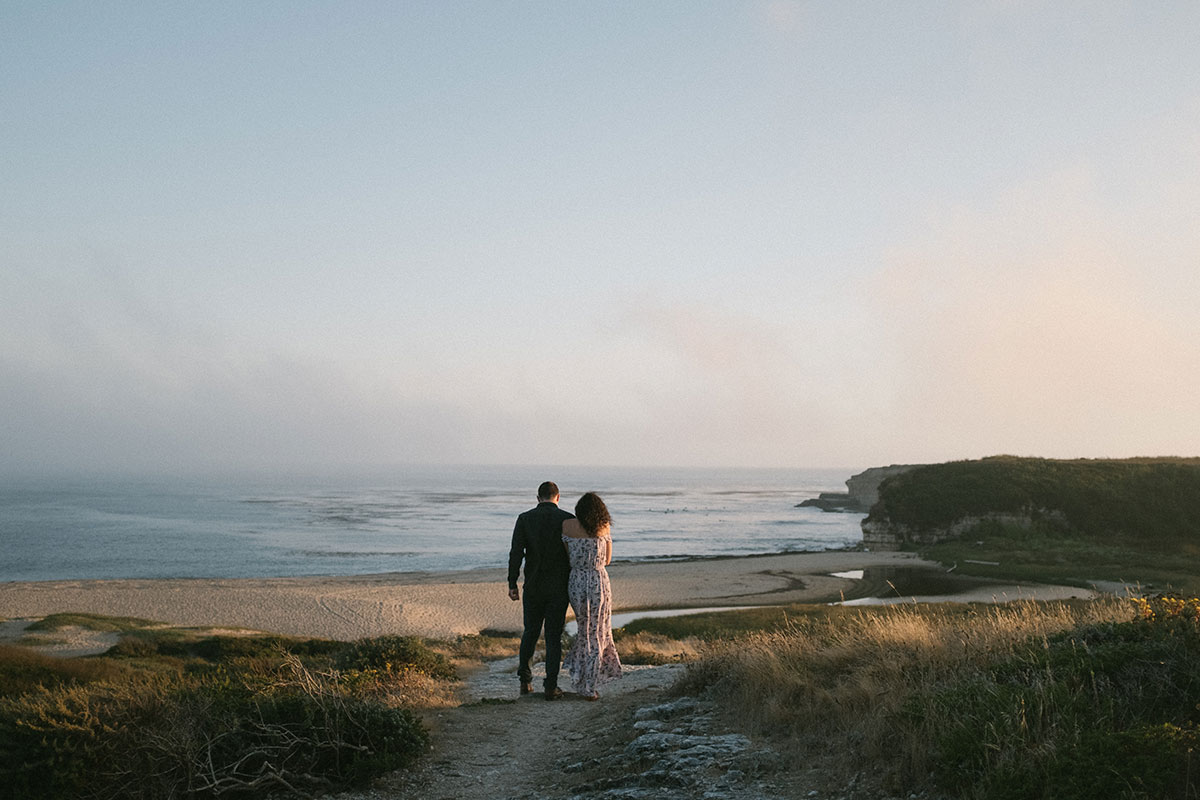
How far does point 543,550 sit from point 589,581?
65 cm

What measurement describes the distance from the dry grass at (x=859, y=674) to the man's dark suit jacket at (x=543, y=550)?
6.31 feet

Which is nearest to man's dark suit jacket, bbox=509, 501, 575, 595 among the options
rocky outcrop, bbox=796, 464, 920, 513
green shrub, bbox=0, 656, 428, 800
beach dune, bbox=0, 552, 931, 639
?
green shrub, bbox=0, 656, 428, 800

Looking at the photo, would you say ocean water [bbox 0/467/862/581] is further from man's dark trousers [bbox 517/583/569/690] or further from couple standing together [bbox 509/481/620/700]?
couple standing together [bbox 509/481/620/700]

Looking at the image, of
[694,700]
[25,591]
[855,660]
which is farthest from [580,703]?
[25,591]

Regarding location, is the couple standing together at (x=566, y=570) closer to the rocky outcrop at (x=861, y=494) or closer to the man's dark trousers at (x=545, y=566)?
the man's dark trousers at (x=545, y=566)

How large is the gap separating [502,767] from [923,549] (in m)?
55.9

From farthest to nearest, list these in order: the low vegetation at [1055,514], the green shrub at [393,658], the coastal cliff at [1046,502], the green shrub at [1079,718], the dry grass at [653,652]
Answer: the coastal cliff at [1046,502] < the low vegetation at [1055,514] < the dry grass at [653,652] < the green shrub at [393,658] < the green shrub at [1079,718]

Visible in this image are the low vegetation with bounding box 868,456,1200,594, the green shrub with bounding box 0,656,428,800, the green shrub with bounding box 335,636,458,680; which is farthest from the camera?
the low vegetation with bounding box 868,456,1200,594

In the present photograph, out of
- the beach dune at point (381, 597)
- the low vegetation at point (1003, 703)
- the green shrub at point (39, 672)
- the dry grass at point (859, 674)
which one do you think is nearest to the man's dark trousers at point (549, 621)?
the dry grass at point (859, 674)

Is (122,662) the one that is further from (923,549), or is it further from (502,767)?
(923,549)

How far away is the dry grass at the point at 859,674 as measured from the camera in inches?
247

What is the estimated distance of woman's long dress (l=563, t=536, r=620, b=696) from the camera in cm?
952

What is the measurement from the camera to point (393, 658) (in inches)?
474

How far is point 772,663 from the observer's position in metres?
8.30
